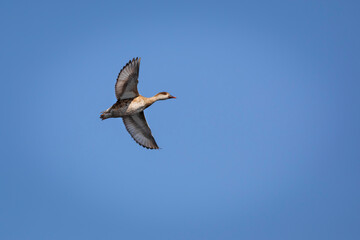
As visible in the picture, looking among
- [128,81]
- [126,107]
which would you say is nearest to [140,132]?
[126,107]

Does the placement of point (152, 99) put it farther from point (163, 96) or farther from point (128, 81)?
point (128, 81)

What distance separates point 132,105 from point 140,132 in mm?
2445

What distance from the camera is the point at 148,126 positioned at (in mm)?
25562

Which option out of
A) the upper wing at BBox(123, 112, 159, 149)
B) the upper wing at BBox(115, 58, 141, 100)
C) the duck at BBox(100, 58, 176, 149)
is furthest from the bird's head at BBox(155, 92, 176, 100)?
the upper wing at BBox(123, 112, 159, 149)

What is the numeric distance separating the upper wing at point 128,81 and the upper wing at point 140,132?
217cm

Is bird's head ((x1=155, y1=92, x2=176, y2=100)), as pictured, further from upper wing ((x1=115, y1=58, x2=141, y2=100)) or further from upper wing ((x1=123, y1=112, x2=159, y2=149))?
upper wing ((x1=123, y1=112, x2=159, y2=149))

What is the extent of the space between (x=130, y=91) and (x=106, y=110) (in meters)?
1.67

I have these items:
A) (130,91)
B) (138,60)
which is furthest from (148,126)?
(138,60)

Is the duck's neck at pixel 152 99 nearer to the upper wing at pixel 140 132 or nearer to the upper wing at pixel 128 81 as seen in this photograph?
the upper wing at pixel 128 81

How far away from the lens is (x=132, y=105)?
78.6ft

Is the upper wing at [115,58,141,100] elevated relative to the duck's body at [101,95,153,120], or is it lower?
elevated

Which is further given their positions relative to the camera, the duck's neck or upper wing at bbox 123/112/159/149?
upper wing at bbox 123/112/159/149

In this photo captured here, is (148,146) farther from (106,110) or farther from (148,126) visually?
(106,110)

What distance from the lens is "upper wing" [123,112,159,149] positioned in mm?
25734
